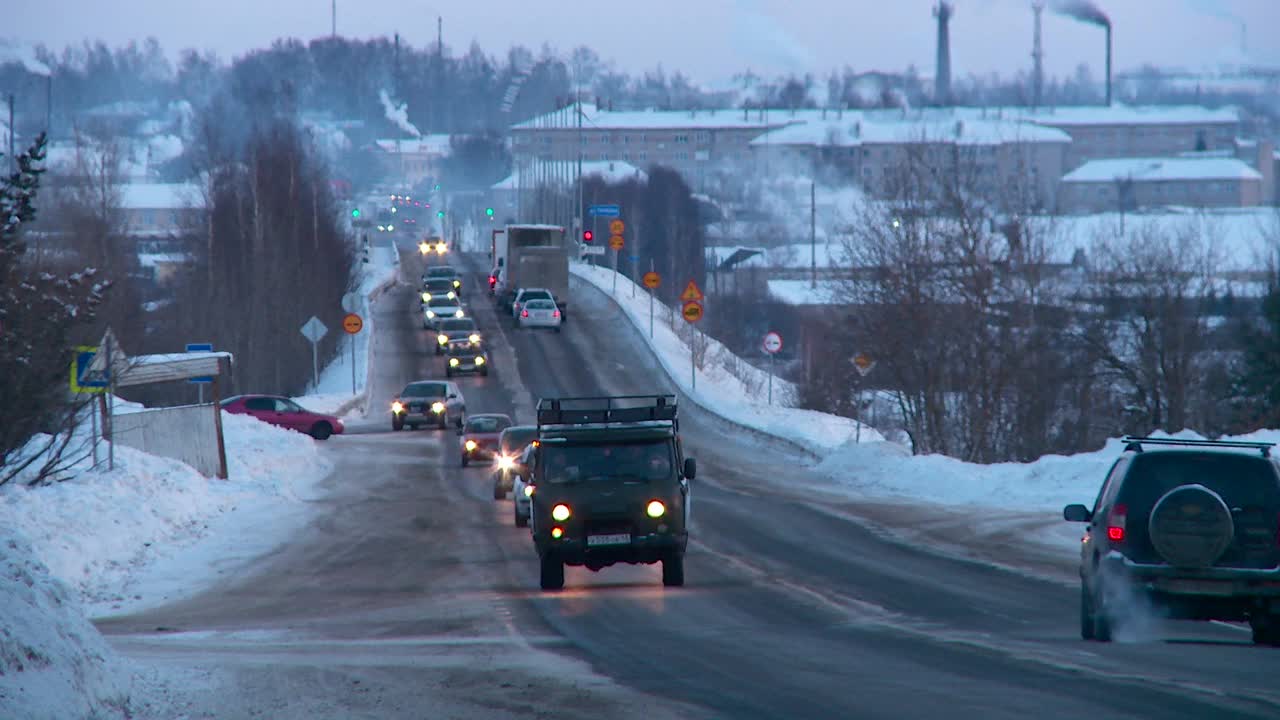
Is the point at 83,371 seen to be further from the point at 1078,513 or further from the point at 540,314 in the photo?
the point at 540,314

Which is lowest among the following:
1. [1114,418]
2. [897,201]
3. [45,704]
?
[1114,418]

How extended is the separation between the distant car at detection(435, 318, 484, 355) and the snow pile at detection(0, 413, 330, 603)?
29.7m

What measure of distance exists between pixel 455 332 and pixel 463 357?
4.88 feet

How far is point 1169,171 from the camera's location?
188875 millimetres

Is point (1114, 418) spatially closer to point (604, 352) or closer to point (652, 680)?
point (604, 352)

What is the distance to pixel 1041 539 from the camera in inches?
882

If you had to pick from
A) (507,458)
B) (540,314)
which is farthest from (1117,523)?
(540,314)

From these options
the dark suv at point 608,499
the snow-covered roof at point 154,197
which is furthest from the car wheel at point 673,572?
the snow-covered roof at point 154,197

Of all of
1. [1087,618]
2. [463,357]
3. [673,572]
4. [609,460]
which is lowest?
[463,357]

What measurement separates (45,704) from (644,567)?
43.8 ft

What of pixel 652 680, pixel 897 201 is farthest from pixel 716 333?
pixel 652 680

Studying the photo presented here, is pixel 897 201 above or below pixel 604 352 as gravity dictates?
above

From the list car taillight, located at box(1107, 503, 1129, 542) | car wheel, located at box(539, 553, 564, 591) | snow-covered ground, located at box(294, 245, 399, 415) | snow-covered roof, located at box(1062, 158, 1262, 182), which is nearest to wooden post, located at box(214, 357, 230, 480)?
car wheel, located at box(539, 553, 564, 591)

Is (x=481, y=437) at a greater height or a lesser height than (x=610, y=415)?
lesser
